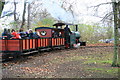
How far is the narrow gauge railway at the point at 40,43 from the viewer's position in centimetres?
1181

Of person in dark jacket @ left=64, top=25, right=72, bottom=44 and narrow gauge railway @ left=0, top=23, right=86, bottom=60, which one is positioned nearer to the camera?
narrow gauge railway @ left=0, top=23, right=86, bottom=60

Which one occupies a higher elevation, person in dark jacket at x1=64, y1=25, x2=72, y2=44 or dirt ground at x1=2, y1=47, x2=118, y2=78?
person in dark jacket at x1=64, y1=25, x2=72, y2=44

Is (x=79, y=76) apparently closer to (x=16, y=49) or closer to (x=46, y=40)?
(x=16, y=49)

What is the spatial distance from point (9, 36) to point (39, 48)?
408 centimetres

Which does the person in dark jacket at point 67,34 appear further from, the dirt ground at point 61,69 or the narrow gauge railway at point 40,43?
the dirt ground at point 61,69

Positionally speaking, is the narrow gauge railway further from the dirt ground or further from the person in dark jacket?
the dirt ground

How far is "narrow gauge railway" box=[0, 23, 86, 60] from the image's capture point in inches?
465

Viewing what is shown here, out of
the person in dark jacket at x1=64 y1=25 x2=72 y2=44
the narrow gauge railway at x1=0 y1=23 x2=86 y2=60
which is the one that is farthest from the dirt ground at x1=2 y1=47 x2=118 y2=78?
the person in dark jacket at x1=64 y1=25 x2=72 y2=44

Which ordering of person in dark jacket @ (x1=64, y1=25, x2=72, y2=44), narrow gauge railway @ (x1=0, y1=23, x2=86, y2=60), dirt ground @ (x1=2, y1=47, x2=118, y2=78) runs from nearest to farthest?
dirt ground @ (x1=2, y1=47, x2=118, y2=78) < narrow gauge railway @ (x1=0, y1=23, x2=86, y2=60) < person in dark jacket @ (x1=64, y1=25, x2=72, y2=44)

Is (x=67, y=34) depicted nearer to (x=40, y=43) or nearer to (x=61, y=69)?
(x=40, y=43)

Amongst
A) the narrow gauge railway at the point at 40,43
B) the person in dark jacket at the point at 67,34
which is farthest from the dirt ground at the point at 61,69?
the person in dark jacket at the point at 67,34

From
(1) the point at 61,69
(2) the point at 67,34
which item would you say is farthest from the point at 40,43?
(1) the point at 61,69

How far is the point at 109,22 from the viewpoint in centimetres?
843

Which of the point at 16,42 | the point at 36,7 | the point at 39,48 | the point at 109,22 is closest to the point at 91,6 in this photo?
the point at 109,22
